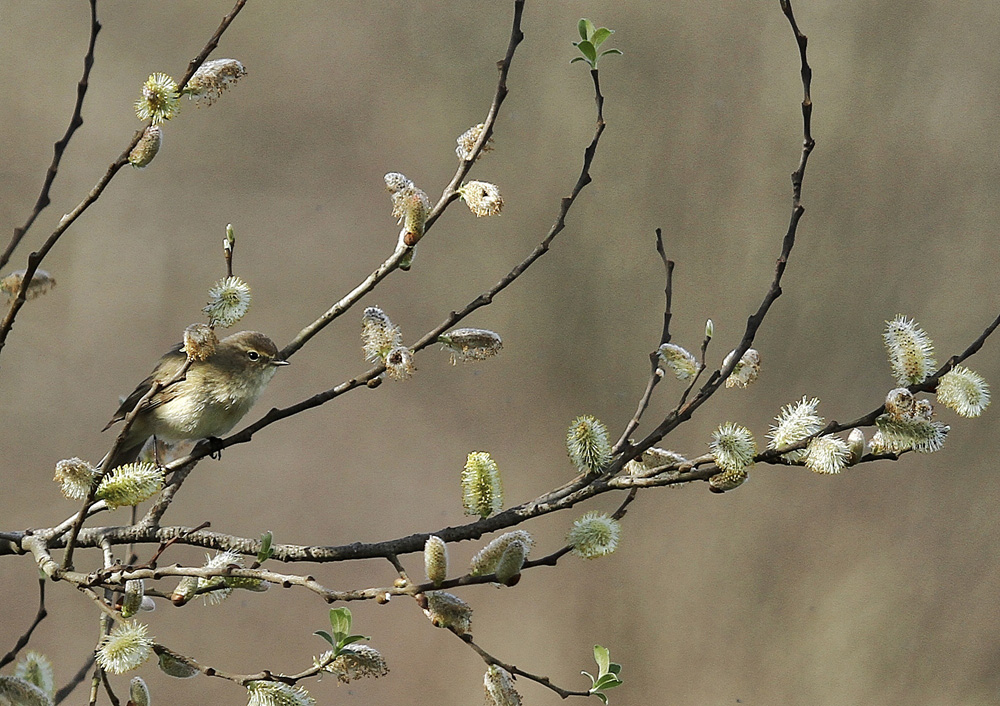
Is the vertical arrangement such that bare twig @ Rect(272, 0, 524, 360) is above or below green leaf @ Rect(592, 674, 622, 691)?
above

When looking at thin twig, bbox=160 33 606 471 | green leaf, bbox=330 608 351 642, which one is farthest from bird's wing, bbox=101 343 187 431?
green leaf, bbox=330 608 351 642

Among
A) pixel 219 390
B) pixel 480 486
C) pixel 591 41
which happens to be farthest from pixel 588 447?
pixel 219 390

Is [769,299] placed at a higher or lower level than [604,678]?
higher

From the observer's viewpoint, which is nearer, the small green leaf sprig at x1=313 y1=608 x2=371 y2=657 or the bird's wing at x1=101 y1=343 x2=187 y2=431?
the small green leaf sprig at x1=313 y1=608 x2=371 y2=657

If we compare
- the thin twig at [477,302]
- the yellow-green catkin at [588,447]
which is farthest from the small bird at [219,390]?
the yellow-green catkin at [588,447]

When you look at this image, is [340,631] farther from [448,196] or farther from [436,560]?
[448,196]

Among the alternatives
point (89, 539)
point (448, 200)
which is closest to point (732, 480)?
point (448, 200)

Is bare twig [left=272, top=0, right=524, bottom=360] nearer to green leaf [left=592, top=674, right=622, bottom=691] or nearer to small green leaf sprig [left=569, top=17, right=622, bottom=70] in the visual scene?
small green leaf sprig [left=569, top=17, right=622, bottom=70]

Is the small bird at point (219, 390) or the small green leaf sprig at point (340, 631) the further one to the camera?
the small bird at point (219, 390)

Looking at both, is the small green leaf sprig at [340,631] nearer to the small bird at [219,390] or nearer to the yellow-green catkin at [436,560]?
the yellow-green catkin at [436,560]

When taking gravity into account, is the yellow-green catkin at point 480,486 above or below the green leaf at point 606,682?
above

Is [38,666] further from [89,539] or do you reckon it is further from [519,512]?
[519,512]

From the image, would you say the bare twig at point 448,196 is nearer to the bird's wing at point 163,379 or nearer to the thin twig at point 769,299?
the thin twig at point 769,299

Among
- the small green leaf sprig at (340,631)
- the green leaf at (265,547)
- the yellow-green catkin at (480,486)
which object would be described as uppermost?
the yellow-green catkin at (480,486)
